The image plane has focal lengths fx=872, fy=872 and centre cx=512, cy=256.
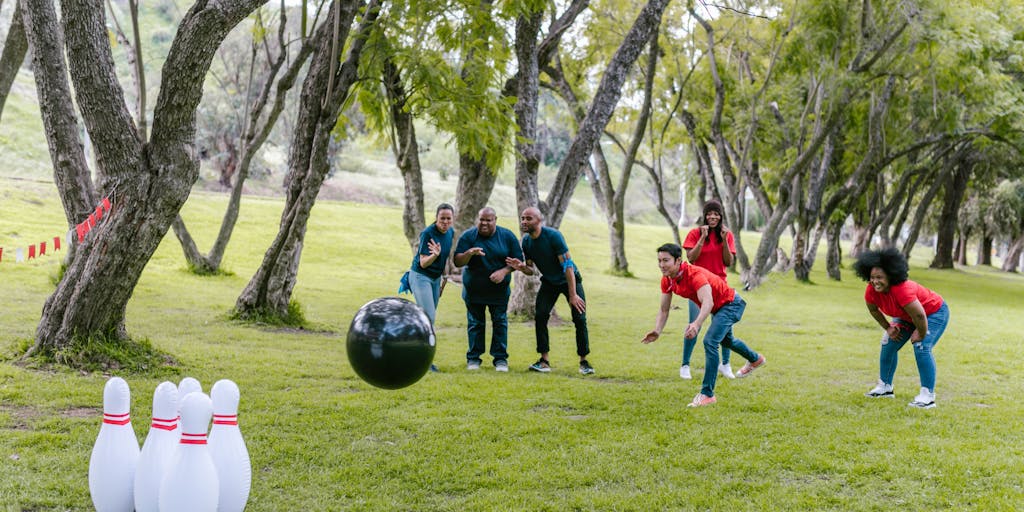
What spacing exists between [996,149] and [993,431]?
26057 mm

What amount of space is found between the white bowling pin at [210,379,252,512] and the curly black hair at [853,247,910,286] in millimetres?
5166

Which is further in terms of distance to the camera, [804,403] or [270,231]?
[270,231]

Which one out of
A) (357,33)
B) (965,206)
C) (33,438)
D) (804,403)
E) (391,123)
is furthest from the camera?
(965,206)

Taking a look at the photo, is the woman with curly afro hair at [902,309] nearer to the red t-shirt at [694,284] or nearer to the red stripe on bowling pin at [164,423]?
the red t-shirt at [694,284]

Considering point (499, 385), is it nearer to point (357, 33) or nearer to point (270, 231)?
point (357, 33)

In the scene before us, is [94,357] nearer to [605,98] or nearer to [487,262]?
[487,262]

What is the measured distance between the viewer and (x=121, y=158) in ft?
25.3

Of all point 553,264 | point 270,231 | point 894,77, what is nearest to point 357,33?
point 553,264

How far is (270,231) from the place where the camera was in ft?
93.1

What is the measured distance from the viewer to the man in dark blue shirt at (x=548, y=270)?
8900 millimetres

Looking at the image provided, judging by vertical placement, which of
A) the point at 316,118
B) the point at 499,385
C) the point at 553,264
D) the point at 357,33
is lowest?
the point at 499,385

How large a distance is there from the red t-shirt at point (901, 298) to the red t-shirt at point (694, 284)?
1.17 metres

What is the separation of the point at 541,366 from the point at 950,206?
31.6m

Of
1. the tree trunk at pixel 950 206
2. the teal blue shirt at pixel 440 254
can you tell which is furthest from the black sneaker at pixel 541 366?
the tree trunk at pixel 950 206
